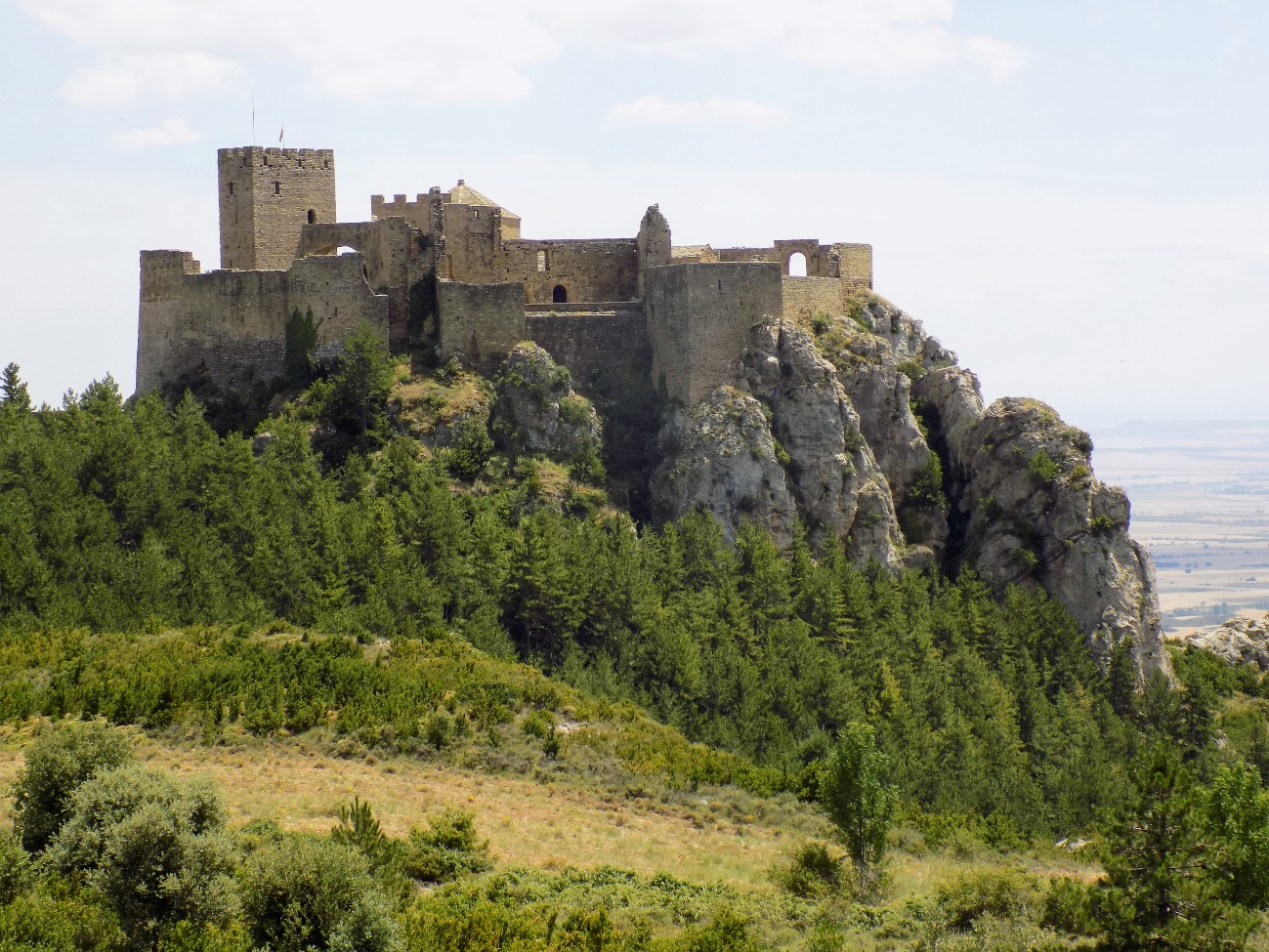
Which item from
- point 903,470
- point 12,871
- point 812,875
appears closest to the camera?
point 12,871

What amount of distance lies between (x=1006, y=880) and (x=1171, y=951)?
3.47m

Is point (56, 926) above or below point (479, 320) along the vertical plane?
below

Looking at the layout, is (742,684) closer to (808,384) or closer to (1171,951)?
(808,384)

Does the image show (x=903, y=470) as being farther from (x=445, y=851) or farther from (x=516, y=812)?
(x=445, y=851)

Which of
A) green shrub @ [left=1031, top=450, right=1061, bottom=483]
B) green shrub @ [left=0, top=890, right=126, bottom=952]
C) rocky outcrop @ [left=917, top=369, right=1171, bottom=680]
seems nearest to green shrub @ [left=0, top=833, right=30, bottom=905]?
green shrub @ [left=0, top=890, right=126, bottom=952]

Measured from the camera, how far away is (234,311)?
54438 mm

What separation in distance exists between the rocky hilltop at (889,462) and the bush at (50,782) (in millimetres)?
30933

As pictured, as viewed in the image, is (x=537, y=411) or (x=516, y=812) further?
(x=537, y=411)

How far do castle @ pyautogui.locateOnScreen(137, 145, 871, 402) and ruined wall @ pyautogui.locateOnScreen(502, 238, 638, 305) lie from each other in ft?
0.64

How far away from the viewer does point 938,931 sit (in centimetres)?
2569

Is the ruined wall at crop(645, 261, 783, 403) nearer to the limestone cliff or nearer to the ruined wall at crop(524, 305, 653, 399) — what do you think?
the limestone cliff

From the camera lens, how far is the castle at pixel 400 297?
54.4 meters

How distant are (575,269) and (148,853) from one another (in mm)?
39400

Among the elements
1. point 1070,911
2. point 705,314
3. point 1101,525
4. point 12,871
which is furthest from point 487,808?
point 1101,525
